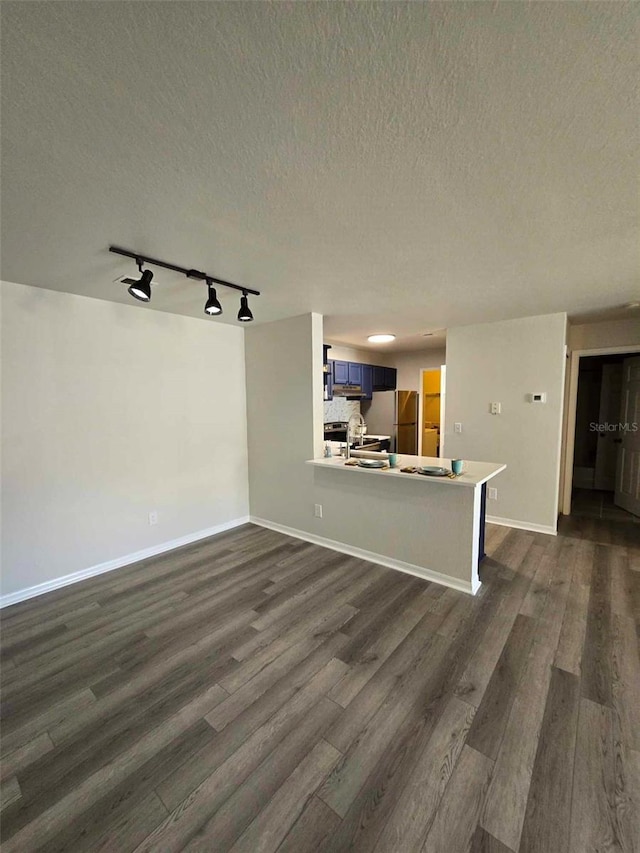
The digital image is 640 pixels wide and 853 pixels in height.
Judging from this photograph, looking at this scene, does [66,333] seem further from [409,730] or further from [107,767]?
[409,730]

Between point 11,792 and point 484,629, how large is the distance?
8.10ft

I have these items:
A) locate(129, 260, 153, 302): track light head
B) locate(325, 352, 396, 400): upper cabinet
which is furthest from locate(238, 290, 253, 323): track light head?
locate(325, 352, 396, 400): upper cabinet

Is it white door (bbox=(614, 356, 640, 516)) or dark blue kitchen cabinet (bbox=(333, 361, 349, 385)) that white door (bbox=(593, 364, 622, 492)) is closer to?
white door (bbox=(614, 356, 640, 516))

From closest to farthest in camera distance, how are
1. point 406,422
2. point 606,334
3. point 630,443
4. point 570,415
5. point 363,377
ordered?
point 606,334
point 570,415
point 630,443
point 363,377
point 406,422

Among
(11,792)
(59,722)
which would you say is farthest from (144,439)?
(11,792)

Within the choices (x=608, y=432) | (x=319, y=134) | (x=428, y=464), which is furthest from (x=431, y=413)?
(x=319, y=134)

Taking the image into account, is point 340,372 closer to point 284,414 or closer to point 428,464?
point 284,414

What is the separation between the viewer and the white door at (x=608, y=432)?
17.3 ft

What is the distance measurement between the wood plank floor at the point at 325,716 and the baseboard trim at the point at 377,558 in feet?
0.35

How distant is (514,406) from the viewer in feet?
12.7

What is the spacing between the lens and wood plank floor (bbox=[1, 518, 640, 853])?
48.1 inches

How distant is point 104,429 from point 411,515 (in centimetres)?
285

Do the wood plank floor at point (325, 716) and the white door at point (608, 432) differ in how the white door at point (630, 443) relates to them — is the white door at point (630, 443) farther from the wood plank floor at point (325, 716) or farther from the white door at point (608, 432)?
the wood plank floor at point (325, 716)

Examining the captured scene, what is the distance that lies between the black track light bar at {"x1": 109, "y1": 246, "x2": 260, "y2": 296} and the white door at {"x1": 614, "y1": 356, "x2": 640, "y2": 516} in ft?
15.8
